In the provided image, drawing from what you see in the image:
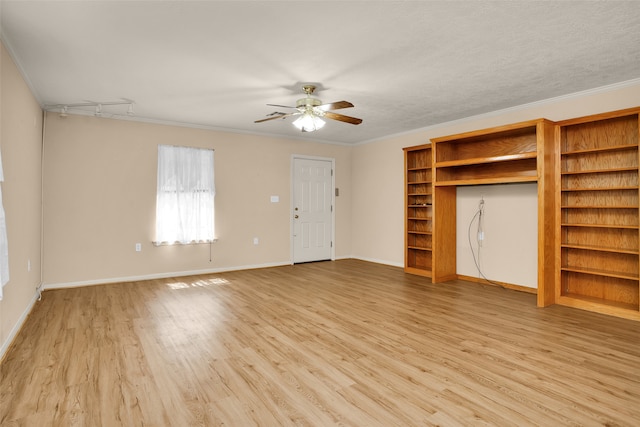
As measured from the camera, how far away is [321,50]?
Answer: 308 cm

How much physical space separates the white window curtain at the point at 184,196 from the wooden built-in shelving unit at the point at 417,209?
3.38m

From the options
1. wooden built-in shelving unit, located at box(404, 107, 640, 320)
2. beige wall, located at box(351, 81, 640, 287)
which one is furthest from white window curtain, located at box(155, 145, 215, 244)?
wooden built-in shelving unit, located at box(404, 107, 640, 320)

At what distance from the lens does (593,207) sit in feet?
12.8

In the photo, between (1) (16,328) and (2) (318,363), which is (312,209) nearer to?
(2) (318,363)

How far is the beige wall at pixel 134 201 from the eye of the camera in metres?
4.97

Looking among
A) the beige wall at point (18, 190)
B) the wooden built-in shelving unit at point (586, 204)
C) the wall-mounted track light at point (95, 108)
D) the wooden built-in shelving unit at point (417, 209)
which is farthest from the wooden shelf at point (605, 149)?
the beige wall at point (18, 190)

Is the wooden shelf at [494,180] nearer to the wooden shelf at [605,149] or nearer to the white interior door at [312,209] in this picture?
the wooden shelf at [605,149]

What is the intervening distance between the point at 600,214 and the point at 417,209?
2723 millimetres

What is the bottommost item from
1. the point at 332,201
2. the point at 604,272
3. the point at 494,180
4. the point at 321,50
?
the point at 604,272

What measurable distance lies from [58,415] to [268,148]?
530cm

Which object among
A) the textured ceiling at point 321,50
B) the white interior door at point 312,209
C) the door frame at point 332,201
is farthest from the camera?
the white interior door at point 312,209

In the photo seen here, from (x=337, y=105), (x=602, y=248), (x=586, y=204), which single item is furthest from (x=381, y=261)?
(x=337, y=105)

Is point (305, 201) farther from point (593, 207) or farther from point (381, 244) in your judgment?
point (593, 207)

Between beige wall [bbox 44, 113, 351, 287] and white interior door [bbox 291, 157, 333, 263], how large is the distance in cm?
22
